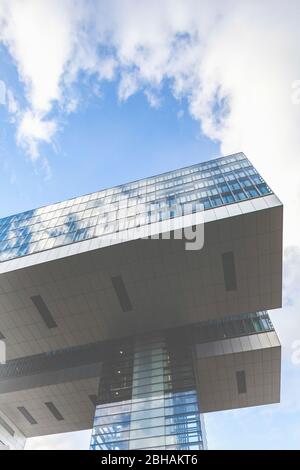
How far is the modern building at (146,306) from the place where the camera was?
69.4 feet

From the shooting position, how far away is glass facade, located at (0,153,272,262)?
24.1m

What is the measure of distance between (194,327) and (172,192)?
11.1 m

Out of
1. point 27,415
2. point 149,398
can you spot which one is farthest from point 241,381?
point 27,415

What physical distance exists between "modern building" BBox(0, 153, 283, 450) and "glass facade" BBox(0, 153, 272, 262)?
15 centimetres

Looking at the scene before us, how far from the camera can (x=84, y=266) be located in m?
22.9

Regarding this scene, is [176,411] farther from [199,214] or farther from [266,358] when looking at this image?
[199,214]

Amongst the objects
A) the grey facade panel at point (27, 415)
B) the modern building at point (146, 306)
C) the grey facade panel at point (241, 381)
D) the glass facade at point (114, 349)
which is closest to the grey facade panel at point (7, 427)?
the modern building at point (146, 306)

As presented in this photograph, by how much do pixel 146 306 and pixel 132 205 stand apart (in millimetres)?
7932

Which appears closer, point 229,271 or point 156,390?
point 156,390

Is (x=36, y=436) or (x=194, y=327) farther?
(x=36, y=436)

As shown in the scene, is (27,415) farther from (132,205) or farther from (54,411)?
(132,205)

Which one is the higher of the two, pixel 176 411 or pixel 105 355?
pixel 105 355

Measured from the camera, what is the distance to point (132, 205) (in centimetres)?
2742
